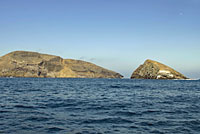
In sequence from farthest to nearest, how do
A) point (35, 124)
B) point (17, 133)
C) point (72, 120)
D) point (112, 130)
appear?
1. point (72, 120)
2. point (35, 124)
3. point (112, 130)
4. point (17, 133)

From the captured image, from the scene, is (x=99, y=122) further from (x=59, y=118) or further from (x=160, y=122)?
(x=160, y=122)

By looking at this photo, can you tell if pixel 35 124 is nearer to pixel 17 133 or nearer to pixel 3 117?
pixel 17 133

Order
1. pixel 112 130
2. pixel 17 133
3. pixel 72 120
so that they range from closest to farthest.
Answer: pixel 17 133 → pixel 112 130 → pixel 72 120

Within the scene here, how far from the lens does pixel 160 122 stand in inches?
612

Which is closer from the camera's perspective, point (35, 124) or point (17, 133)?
point (17, 133)

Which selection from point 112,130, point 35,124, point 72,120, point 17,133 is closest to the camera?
point 17,133

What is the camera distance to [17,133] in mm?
12016

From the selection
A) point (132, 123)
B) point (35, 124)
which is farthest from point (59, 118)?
point (132, 123)

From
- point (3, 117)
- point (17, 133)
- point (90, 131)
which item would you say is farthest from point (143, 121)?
point (3, 117)

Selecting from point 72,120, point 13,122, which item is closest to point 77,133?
point 72,120

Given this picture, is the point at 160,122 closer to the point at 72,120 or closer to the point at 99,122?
the point at 99,122

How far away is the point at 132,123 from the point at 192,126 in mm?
4459

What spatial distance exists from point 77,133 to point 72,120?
3.48 metres

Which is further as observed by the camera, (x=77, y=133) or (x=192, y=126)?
(x=192, y=126)
